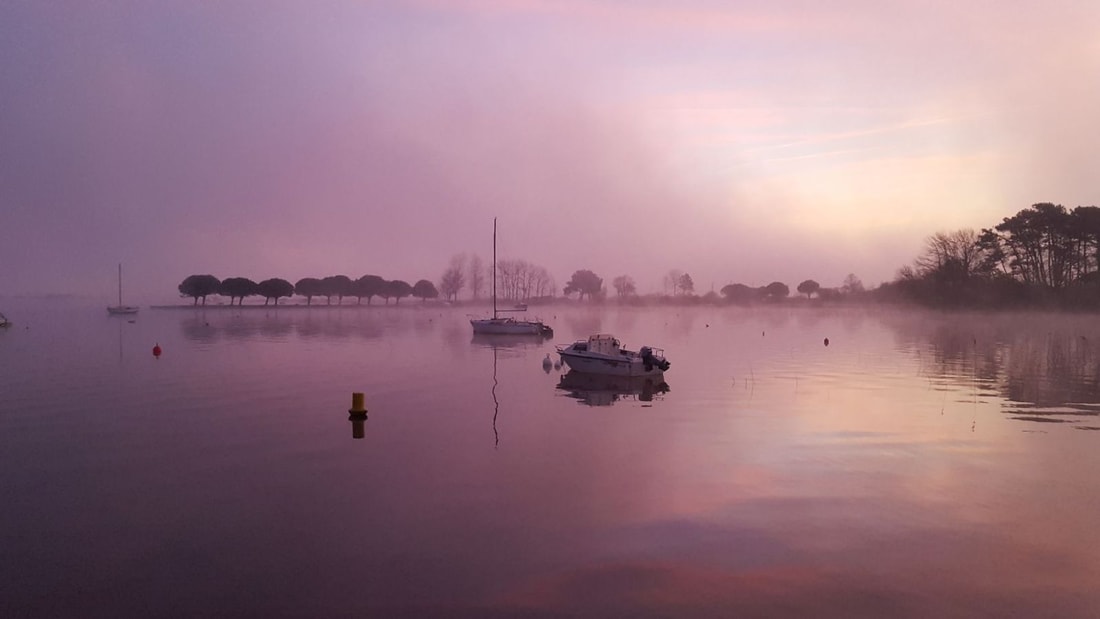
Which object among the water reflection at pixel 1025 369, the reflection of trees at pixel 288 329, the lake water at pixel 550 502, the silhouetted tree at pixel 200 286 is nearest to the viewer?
the lake water at pixel 550 502

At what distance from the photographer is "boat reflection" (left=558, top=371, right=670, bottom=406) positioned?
94.5 feet

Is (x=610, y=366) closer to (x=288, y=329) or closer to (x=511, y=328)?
(x=511, y=328)

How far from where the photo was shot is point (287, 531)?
473 inches

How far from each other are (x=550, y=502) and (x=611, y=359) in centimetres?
2077

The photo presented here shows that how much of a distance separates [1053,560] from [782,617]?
202 inches

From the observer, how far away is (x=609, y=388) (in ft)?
105

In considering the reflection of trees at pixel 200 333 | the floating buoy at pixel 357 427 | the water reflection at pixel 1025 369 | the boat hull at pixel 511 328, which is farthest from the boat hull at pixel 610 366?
the reflection of trees at pixel 200 333

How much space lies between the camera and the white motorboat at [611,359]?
111 feet

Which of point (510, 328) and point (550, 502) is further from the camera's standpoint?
point (510, 328)

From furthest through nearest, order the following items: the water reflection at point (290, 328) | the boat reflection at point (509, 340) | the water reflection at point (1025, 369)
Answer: the water reflection at point (290, 328)
the boat reflection at point (509, 340)
the water reflection at point (1025, 369)

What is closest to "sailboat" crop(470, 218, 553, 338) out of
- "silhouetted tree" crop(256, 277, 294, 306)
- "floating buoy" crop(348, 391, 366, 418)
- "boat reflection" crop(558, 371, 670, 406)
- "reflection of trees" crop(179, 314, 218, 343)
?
"reflection of trees" crop(179, 314, 218, 343)

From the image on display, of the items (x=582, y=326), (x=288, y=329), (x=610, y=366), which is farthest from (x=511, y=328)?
(x=610, y=366)

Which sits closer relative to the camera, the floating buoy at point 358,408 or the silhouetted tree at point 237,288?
the floating buoy at point 358,408

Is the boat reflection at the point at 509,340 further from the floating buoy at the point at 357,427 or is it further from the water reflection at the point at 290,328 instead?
the floating buoy at the point at 357,427
